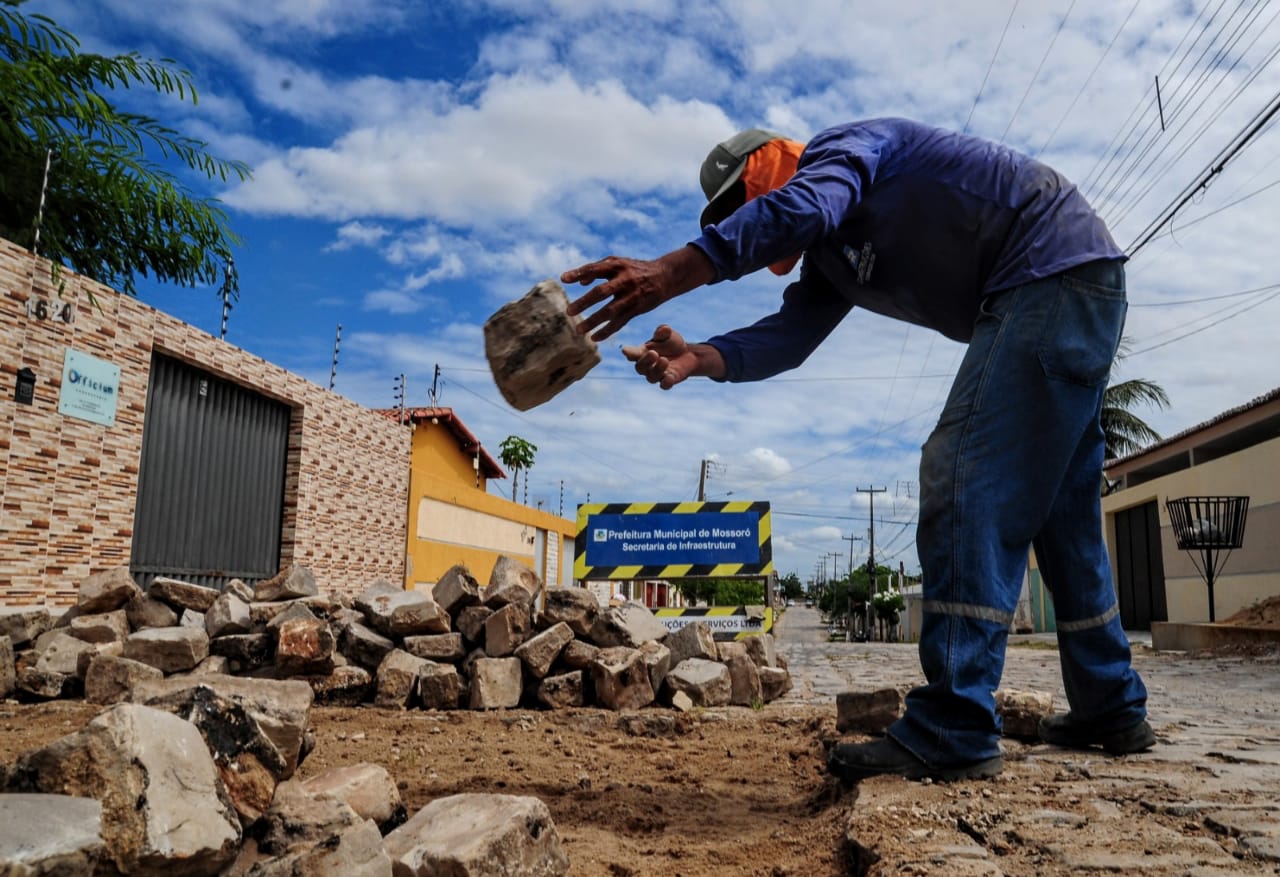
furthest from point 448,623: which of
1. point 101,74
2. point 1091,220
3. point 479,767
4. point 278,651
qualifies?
point 101,74

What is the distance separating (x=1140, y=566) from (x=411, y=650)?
21363 mm

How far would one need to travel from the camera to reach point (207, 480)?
11.8m

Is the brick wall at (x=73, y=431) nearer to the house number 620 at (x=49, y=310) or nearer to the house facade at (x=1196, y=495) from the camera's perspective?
the house number 620 at (x=49, y=310)

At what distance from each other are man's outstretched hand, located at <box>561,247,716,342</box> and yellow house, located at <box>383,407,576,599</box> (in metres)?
13.1

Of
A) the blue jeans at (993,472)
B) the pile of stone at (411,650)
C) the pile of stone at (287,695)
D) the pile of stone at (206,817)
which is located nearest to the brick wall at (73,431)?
the pile of stone at (287,695)

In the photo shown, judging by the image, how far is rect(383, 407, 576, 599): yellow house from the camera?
60.2ft

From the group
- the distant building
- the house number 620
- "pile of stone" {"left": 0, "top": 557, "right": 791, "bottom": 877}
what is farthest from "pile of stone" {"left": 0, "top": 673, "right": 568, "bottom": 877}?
the distant building

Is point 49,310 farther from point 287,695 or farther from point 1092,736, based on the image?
point 1092,736

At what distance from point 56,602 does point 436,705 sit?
589 centimetres

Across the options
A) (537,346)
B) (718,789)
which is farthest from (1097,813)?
(537,346)

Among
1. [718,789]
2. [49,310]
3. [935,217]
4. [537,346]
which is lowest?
[718,789]

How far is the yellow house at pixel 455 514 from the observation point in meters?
18.3

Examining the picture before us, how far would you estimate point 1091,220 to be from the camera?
2.34 m

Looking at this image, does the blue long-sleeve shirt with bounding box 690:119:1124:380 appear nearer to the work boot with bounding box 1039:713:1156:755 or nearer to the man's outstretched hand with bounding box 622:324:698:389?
A: the man's outstretched hand with bounding box 622:324:698:389
